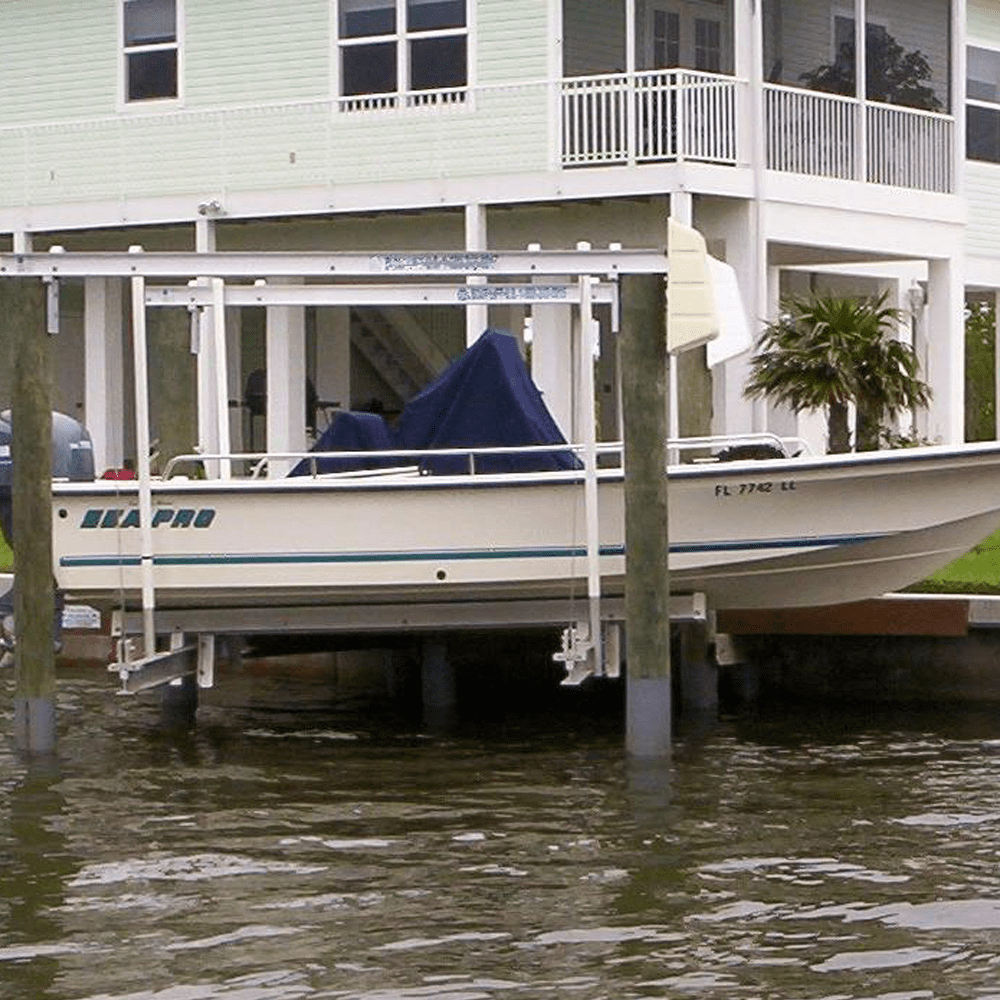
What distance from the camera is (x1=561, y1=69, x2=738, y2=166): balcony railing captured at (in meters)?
25.6

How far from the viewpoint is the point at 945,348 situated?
1149 inches

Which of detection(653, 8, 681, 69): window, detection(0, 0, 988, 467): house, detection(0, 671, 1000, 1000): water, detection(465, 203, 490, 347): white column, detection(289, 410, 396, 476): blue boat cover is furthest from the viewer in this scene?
detection(653, 8, 681, 69): window

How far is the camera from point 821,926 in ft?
37.9

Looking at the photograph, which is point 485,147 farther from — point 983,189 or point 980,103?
point 980,103

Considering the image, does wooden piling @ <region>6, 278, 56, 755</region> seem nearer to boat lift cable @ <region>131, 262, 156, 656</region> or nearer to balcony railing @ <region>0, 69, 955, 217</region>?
boat lift cable @ <region>131, 262, 156, 656</region>

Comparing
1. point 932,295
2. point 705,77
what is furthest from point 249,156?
point 932,295

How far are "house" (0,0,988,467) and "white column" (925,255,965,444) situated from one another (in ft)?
0.11

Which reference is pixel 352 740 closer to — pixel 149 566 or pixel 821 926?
pixel 149 566

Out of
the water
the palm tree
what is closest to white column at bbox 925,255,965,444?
the palm tree

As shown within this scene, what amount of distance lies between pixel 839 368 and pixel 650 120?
14.3 feet

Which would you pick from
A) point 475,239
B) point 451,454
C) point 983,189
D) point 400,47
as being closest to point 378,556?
point 451,454

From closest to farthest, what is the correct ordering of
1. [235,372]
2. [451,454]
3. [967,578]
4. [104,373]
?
[451,454]
[967,578]
[104,373]
[235,372]

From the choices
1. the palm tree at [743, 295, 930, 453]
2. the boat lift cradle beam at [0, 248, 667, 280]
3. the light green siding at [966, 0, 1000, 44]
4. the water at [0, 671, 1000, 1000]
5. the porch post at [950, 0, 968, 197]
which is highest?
the light green siding at [966, 0, 1000, 44]

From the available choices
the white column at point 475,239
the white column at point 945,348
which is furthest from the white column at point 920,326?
the white column at point 475,239
